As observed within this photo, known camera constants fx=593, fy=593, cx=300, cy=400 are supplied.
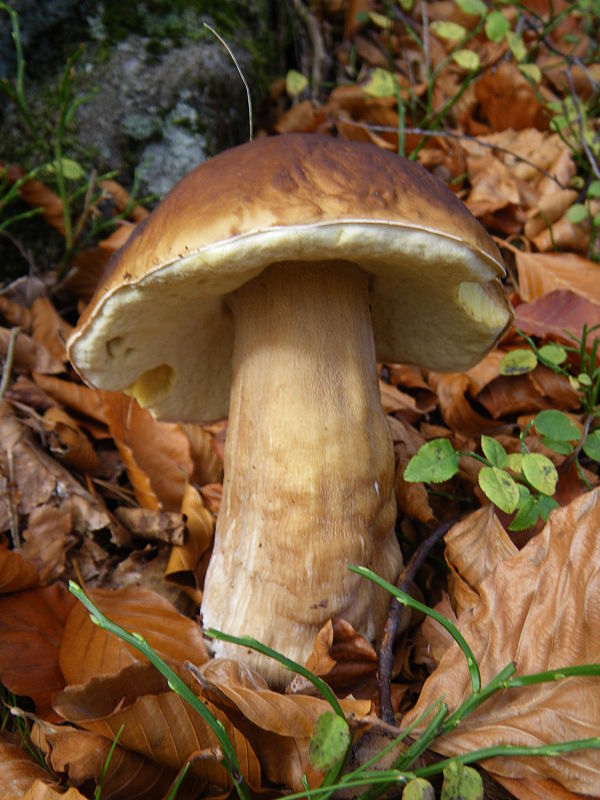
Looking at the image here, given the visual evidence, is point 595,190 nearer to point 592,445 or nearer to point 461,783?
point 592,445

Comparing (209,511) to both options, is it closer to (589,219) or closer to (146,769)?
(146,769)

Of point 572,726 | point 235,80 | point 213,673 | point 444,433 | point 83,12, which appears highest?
point 83,12

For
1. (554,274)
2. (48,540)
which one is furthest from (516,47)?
(48,540)

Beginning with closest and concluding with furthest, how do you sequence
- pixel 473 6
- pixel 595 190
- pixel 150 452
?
pixel 150 452, pixel 595 190, pixel 473 6

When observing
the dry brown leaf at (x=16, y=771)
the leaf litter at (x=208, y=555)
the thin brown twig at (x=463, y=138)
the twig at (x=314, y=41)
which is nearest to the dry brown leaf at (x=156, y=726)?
the leaf litter at (x=208, y=555)

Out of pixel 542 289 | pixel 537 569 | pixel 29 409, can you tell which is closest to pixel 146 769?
pixel 537 569

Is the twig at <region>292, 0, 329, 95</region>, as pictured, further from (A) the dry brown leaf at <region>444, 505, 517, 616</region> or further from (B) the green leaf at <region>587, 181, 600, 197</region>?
(A) the dry brown leaf at <region>444, 505, 517, 616</region>
